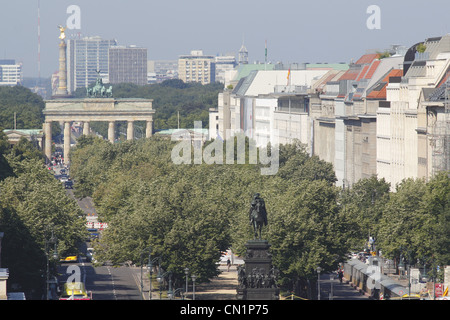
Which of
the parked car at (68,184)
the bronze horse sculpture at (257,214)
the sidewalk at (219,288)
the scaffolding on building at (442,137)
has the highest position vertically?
the scaffolding on building at (442,137)

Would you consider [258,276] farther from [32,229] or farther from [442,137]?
[442,137]

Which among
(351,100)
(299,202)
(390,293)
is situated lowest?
(390,293)

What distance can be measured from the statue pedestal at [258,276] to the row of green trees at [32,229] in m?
18.5

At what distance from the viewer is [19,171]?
133 meters

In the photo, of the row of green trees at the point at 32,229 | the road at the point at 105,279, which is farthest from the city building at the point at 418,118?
the row of green trees at the point at 32,229

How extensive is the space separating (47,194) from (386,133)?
43.6m

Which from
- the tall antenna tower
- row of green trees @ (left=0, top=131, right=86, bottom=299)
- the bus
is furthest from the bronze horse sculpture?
the tall antenna tower

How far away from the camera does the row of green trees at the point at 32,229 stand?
75.9 metres

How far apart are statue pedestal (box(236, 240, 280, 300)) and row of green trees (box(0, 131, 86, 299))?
18.5m

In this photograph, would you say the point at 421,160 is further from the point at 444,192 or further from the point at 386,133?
the point at 444,192

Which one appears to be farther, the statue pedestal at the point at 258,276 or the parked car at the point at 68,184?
the parked car at the point at 68,184

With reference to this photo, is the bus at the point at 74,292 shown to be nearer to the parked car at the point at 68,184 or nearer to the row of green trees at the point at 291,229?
the row of green trees at the point at 291,229
